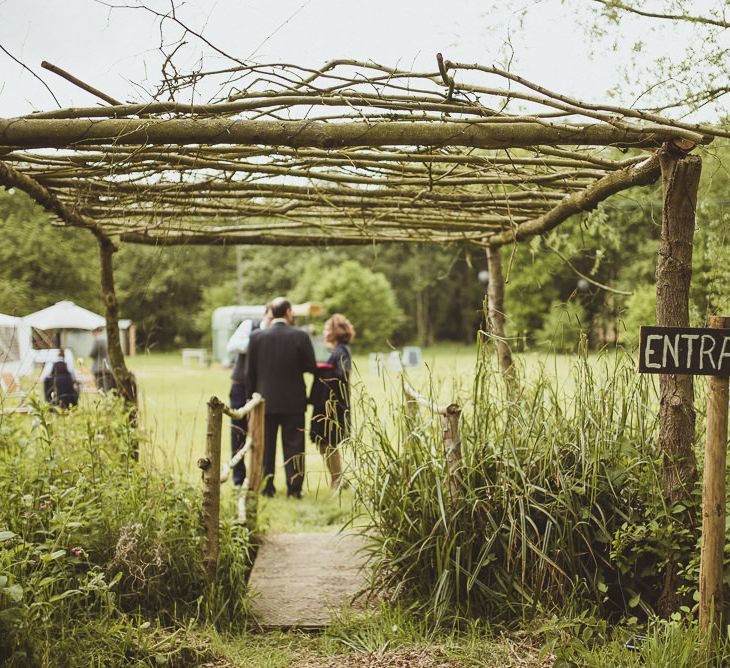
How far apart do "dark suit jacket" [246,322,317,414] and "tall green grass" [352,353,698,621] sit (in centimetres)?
273

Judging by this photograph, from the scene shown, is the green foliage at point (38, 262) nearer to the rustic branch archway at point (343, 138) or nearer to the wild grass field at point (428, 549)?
the rustic branch archway at point (343, 138)

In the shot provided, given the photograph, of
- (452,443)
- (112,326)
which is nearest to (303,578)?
(452,443)

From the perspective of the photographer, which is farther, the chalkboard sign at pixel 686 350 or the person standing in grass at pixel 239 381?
the person standing in grass at pixel 239 381

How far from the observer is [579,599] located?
3.59 m

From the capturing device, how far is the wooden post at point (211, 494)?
4004 millimetres

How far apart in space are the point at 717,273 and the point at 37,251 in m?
19.4

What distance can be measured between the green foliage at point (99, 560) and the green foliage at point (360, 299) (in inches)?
1271

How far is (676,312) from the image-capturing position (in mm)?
3463

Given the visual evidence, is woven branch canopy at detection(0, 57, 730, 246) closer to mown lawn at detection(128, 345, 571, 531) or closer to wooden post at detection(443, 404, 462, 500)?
mown lawn at detection(128, 345, 571, 531)

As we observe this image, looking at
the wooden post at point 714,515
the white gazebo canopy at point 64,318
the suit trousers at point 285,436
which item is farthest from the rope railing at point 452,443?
the white gazebo canopy at point 64,318

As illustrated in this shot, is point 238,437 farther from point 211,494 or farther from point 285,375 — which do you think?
point 211,494

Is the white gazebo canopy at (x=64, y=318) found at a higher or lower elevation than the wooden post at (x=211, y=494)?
higher

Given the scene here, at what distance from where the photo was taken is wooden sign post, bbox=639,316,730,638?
9.62 ft

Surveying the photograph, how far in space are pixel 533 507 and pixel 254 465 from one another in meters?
2.46
